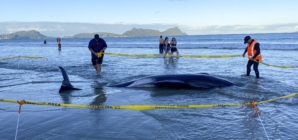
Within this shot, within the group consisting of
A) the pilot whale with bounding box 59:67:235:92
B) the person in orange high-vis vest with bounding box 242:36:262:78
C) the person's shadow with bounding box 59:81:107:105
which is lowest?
the person's shadow with bounding box 59:81:107:105

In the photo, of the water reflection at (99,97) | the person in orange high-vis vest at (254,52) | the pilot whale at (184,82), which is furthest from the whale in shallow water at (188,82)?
the person in orange high-vis vest at (254,52)

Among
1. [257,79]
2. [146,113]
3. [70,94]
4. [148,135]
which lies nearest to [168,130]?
[148,135]

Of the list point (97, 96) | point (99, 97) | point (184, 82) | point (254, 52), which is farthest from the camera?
point (254, 52)

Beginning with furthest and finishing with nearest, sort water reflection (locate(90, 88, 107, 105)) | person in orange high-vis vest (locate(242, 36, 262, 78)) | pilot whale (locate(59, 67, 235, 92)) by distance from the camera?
person in orange high-vis vest (locate(242, 36, 262, 78)) → pilot whale (locate(59, 67, 235, 92)) → water reflection (locate(90, 88, 107, 105))

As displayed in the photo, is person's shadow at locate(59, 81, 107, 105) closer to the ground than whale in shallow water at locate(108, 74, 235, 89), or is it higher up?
closer to the ground

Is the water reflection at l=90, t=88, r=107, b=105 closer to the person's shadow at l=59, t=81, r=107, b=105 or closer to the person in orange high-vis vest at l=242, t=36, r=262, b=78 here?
the person's shadow at l=59, t=81, r=107, b=105

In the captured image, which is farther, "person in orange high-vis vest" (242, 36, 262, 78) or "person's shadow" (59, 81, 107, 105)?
"person in orange high-vis vest" (242, 36, 262, 78)

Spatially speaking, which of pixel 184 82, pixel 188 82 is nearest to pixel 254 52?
pixel 188 82

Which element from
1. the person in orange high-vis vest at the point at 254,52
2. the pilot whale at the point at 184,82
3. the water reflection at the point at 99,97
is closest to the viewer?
the water reflection at the point at 99,97

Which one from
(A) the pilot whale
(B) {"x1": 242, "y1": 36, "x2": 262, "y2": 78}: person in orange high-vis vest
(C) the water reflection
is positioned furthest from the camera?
(B) {"x1": 242, "y1": 36, "x2": 262, "y2": 78}: person in orange high-vis vest

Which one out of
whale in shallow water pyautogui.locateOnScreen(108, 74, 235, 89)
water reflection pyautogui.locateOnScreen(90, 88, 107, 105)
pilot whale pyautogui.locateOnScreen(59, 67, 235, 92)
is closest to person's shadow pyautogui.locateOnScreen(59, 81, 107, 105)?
water reflection pyautogui.locateOnScreen(90, 88, 107, 105)

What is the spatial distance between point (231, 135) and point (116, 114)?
2528 mm

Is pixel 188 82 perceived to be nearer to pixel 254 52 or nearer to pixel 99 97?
pixel 99 97

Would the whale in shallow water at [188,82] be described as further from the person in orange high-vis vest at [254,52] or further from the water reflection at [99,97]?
the person in orange high-vis vest at [254,52]
